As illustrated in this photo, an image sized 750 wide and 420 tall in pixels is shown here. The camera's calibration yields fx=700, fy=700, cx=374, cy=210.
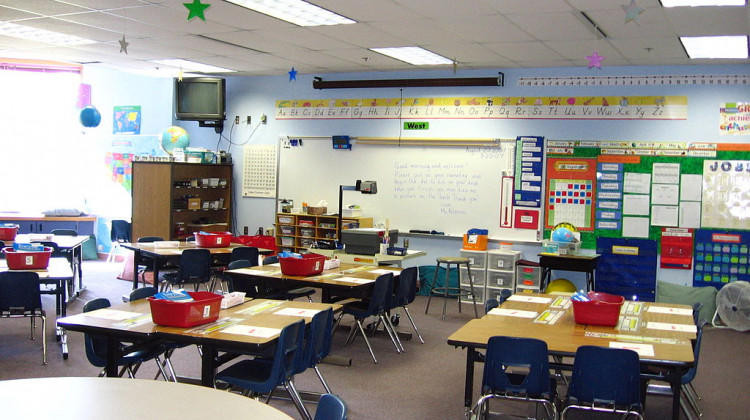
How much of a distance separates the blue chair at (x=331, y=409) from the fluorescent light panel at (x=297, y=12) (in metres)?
4.60

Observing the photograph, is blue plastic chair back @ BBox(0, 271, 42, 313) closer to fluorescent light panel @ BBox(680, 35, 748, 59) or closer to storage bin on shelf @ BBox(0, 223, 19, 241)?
storage bin on shelf @ BBox(0, 223, 19, 241)

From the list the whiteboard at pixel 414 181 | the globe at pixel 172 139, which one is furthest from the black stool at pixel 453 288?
the globe at pixel 172 139

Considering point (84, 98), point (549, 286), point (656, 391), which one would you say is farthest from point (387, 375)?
point (84, 98)

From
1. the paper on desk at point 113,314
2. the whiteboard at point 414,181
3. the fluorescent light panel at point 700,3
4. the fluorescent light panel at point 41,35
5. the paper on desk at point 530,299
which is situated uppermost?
the fluorescent light panel at point 41,35

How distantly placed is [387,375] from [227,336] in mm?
2347

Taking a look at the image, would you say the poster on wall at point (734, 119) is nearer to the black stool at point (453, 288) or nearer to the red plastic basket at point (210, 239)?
the black stool at point (453, 288)

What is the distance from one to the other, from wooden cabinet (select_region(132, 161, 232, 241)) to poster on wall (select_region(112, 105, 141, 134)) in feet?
6.19

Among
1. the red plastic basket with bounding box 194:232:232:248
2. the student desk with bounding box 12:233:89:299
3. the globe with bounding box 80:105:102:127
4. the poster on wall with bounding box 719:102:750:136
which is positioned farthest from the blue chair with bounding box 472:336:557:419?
the globe with bounding box 80:105:102:127

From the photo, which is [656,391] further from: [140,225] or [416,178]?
[140,225]

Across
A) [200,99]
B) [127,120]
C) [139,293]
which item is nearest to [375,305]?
[139,293]

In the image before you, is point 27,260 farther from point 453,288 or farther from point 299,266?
point 453,288

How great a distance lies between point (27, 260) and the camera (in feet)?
22.0

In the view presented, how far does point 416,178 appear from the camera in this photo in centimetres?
1026

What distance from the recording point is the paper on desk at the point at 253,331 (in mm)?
4125
